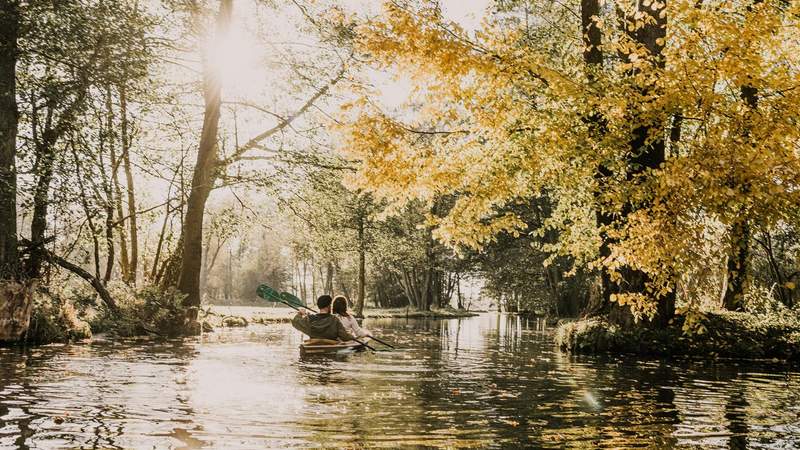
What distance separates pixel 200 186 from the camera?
18609 mm

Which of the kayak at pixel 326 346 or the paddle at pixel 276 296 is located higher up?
the paddle at pixel 276 296

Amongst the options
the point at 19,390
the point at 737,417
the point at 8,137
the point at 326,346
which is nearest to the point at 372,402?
the point at 19,390

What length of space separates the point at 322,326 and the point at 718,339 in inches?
380

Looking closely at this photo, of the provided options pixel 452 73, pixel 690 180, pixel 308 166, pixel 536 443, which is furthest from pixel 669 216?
pixel 308 166

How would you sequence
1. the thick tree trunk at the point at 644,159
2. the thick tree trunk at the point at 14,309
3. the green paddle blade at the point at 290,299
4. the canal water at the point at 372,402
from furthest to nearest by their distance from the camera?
the green paddle blade at the point at 290,299 < the thick tree trunk at the point at 644,159 < the thick tree trunk at the point at 14,309 < the canal water at the point at 372,402

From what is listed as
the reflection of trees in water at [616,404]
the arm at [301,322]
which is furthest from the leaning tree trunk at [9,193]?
the reflection of trees in water at [616,404]

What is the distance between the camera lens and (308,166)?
63.4 ft

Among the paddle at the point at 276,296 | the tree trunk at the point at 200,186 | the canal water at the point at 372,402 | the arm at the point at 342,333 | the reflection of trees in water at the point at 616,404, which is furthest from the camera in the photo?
the tree trunk at the point at 200,186

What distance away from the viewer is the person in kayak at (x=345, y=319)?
1537 cm

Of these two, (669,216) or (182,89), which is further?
(182,89)

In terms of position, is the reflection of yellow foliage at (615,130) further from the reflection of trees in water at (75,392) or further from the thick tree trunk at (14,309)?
the thick tree trunk at (14,309)

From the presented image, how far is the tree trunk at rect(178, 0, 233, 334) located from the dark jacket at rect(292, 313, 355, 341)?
5296 mm

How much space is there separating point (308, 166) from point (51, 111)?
951cm

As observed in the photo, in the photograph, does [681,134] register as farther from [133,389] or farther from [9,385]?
[9,385]
